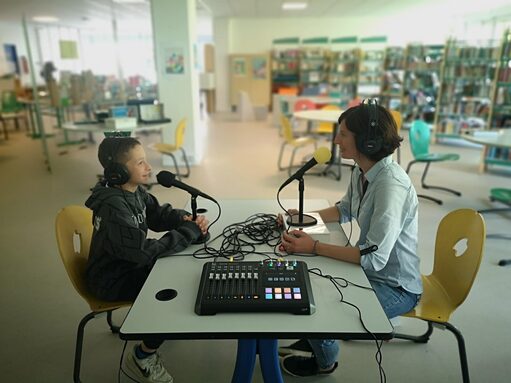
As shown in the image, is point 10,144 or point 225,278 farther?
point 10,144

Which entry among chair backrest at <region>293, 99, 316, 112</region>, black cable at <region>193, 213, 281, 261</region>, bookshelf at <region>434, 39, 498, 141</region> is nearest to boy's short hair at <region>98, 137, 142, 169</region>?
black cable at <region>193, 213, 281, 261</region>

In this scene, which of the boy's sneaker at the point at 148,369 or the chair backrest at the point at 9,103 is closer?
the boy's sneaker at the point at 148,369

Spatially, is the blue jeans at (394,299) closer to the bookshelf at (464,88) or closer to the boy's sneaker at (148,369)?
the boy's sneaker at (148,369)

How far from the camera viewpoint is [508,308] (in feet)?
7.98

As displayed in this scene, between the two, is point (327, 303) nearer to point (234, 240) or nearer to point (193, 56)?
point (234, 240)

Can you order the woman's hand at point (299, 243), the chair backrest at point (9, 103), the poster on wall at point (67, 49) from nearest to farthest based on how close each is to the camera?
the woman's hand at point (299, 243)
the poster on wall at point (67, 49)
the chair backrest at point (9, 103)

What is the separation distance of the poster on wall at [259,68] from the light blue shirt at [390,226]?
1031 cm

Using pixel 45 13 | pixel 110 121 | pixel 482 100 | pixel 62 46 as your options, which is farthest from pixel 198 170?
pixel 45 13

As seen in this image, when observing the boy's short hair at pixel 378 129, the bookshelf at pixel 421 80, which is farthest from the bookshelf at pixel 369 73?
the boy's short hair at pixel 378 129

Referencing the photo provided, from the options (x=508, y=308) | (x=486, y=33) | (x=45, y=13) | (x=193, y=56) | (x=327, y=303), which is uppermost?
(x=45, y=13)

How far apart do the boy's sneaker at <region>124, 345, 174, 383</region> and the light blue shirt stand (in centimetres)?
103

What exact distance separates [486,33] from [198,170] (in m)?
7.95

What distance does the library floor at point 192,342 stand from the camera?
1933 millimetres

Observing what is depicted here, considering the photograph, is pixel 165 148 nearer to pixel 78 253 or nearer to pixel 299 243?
pixel 78 253
